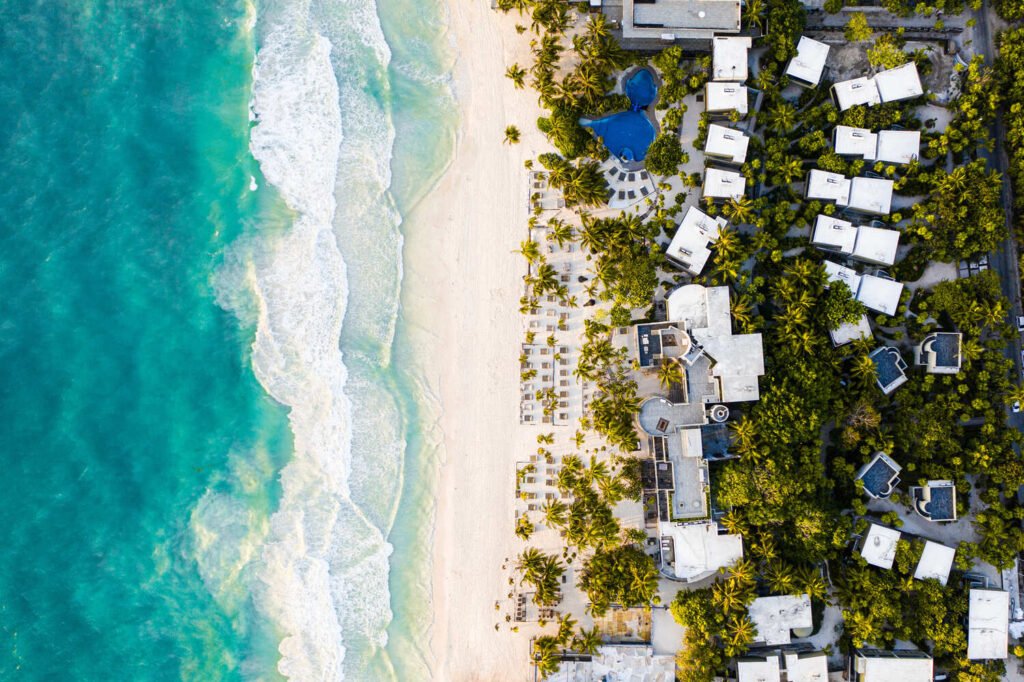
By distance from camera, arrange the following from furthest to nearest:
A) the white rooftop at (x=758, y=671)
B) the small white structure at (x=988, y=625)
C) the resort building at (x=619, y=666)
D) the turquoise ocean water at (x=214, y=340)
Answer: the turquoise ocean water at (x=214, y=340) < the resort building at (x=619, y=666) < the small white structure at (x=988, y=625) < the white rooftop at (x=758, y=671)

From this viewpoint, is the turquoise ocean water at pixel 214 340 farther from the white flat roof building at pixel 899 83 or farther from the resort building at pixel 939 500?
the resort building at pixel 939 500

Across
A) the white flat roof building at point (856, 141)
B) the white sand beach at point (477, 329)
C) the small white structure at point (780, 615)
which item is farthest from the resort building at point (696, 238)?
the small white structure at point (780, 615)

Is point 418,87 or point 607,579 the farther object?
point 418,87

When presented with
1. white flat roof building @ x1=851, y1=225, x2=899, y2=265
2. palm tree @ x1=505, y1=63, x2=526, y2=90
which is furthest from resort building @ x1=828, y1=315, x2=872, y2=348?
palm tree @ x1=505, y1=63, x2=526, y2=90

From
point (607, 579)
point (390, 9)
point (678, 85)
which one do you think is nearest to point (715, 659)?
point (607, 579)

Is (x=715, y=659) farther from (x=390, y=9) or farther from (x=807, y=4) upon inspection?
(x=390, y=9)

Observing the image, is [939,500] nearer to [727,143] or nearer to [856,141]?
[856,141]

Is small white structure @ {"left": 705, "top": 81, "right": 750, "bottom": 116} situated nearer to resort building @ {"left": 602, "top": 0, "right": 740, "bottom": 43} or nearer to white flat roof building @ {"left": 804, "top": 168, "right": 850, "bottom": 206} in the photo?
resort building @ {"left": 602, "top": 0, "right": 740, "bottom": 43}
